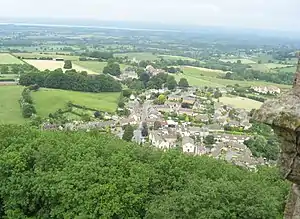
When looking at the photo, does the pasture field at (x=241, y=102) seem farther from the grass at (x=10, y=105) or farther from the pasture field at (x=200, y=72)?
the grass at (x=10, y=105)

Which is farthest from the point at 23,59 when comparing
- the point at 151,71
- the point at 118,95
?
the point at 118,95

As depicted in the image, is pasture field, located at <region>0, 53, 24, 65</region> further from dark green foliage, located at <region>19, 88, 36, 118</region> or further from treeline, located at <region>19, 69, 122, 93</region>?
dark green foliage, located at <region>19, 88, 36, 118</region>

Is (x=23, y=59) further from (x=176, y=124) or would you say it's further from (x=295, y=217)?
(x=295, y=217)

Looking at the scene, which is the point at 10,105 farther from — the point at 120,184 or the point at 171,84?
the point at 120,184

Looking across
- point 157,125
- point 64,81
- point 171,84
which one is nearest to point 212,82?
point 171,84

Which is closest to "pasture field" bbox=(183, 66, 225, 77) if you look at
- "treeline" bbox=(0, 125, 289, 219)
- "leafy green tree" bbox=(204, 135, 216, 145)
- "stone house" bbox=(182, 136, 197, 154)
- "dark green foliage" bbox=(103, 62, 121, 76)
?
"dark green foliage" bbox=(103, 62, 121, 76)

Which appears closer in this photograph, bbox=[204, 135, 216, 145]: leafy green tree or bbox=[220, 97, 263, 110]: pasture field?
bbox=[204, 135, 216, 145]: leafy green tree

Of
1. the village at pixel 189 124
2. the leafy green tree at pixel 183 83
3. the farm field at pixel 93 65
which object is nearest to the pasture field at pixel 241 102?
the village at pixel 189 124
